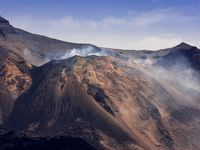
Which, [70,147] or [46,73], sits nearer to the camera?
[70,147]

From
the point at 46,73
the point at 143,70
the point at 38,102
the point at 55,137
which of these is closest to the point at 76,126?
the point at 55,137

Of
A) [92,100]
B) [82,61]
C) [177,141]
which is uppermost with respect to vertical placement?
[82,61]

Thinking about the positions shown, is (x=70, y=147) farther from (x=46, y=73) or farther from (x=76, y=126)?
(x=46, y=73)

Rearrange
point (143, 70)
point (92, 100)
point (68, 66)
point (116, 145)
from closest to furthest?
point (116, 145) < point (92, 100) < point (68, 66) < point (143, 70)

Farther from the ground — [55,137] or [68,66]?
[68,66]

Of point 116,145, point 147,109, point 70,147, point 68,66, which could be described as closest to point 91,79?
point 68,66

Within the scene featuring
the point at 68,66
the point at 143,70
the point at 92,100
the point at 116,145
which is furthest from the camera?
the point at 143,70
